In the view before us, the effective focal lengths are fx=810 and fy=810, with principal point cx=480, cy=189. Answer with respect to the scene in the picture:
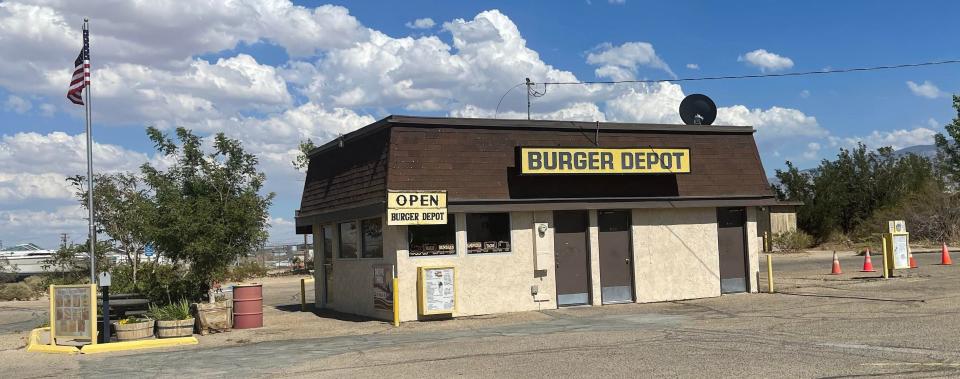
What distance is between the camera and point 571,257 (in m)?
18.2

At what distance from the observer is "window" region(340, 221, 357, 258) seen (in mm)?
18891

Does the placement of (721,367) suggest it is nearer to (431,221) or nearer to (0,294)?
(431,221)

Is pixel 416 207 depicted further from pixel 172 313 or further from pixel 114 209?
pixel 114 209

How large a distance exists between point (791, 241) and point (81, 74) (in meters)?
38.1

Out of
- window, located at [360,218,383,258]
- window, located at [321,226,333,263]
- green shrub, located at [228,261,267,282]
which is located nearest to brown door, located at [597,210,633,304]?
window, located at [360,218,383,258]

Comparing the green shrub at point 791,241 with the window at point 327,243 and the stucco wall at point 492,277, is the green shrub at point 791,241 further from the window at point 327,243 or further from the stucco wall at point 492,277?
the window at point 327,243

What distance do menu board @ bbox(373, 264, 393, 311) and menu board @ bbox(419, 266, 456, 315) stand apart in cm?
73

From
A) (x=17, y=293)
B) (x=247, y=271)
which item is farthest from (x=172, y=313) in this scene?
(x=247, y=271)

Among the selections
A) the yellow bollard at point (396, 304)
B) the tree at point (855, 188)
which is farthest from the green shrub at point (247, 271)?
the tree at point (855, 188)

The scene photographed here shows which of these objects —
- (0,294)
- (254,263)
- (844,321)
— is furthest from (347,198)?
(254,263)

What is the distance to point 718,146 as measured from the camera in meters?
19.8

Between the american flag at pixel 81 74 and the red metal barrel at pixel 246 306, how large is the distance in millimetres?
5547

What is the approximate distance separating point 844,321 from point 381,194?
29.3 ft

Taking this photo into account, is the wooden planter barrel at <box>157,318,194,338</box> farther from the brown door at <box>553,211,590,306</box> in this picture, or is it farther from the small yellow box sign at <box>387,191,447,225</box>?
the brown door at <box>553,211,590,306</box>
